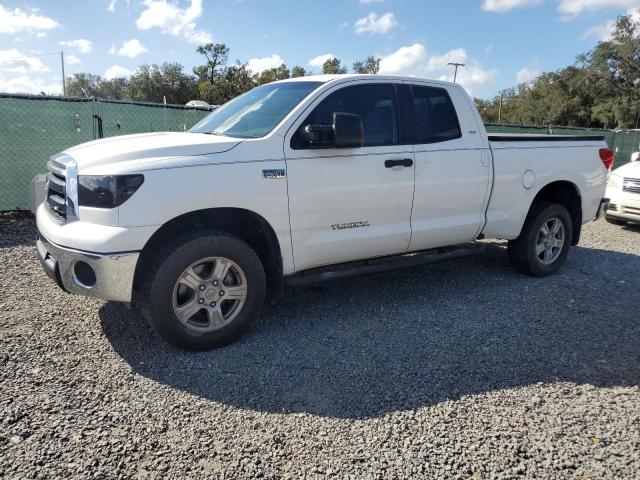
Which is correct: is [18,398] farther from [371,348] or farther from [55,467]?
[371,348]

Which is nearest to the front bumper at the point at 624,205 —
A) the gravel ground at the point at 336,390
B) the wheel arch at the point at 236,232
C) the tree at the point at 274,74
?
the gravel ground at the point at 336,390

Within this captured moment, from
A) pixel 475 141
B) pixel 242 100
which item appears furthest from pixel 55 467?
pixel 475 141

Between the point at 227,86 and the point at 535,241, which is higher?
the point at 227,86

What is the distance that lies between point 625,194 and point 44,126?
9511 millimetres

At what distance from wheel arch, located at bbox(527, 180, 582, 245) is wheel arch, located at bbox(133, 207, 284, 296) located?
3.11 metres

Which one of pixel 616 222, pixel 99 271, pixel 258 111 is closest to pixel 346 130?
pixel 258 111

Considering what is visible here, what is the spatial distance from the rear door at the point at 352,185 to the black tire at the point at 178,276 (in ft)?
1.36

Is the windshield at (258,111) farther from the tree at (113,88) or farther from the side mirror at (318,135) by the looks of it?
the tree at (113,88)

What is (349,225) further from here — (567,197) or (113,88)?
(113,88)

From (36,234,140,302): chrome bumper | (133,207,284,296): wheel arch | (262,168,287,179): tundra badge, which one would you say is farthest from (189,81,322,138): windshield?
(36,234,140,302): chrome bumper

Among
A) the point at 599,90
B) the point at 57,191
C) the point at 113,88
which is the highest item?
the point at 113,88

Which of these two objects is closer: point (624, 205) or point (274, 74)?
point (624, 205)

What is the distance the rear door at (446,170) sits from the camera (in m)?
4.33

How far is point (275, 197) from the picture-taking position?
357cm
